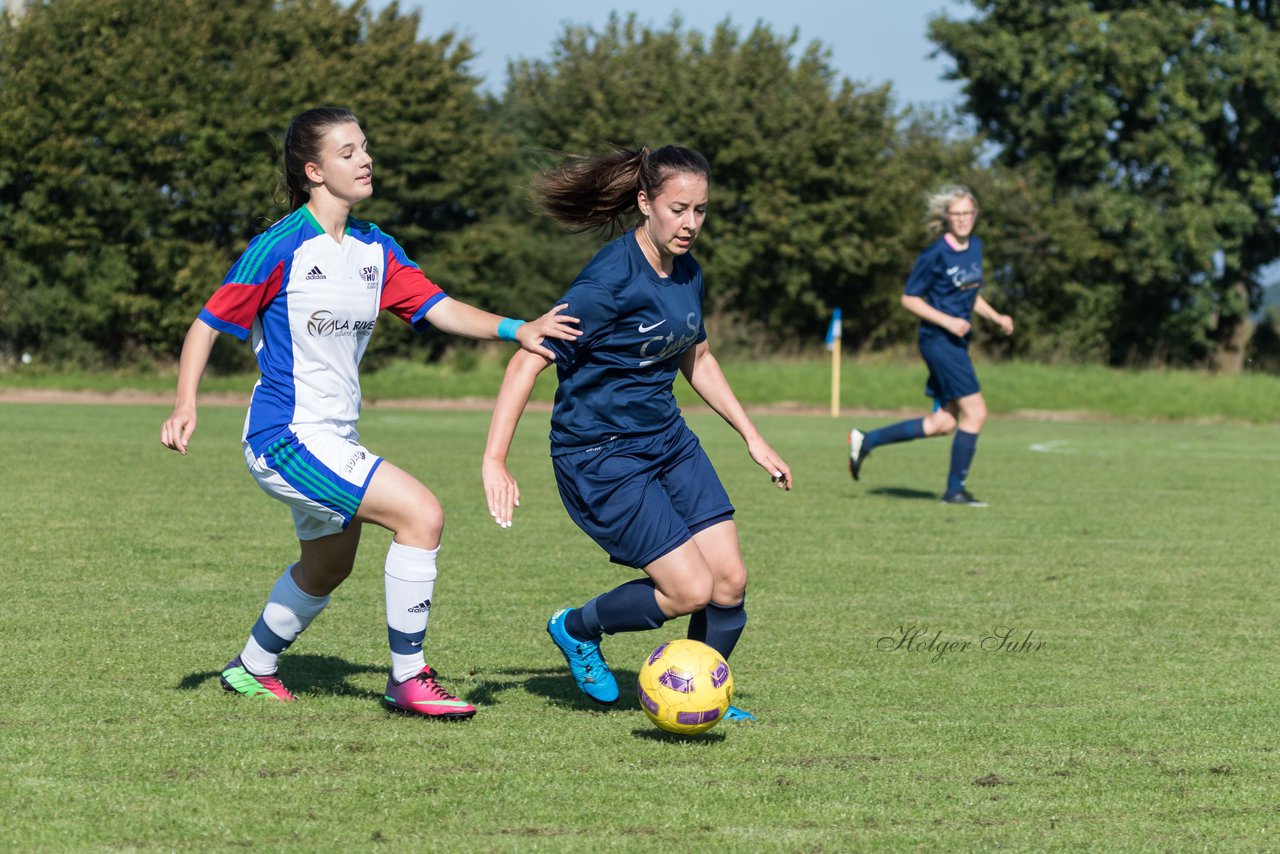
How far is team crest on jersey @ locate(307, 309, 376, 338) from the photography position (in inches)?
194

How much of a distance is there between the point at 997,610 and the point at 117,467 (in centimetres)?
857

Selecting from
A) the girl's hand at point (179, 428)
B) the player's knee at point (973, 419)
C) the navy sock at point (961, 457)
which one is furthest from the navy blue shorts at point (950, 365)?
the girl's hand at point (179, 428)

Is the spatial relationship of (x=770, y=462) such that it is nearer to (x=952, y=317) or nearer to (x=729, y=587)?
(x=729, y=587)

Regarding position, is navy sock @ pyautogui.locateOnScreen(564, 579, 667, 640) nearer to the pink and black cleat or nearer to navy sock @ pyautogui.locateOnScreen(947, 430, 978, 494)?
the pink and black cleat

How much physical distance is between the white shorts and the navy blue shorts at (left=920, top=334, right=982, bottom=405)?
7.89 metres

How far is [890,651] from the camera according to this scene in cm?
639

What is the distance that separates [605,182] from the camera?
5.27 m

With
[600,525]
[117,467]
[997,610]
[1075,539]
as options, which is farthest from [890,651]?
[117,467]

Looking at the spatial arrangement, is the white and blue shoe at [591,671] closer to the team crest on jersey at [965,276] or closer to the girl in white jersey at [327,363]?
the girl in white jersey at [327,363]

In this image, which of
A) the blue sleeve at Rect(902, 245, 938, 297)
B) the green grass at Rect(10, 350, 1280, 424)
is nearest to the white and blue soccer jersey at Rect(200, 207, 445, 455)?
the blue sleeve at Rect(902, 245, 938, 297)

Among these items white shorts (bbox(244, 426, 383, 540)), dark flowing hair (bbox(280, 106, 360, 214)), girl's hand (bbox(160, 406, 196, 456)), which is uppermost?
dark flowing hair (bbox(280, 106, 360, 214))

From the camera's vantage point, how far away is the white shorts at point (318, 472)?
482cm

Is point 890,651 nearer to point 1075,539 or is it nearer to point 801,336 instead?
point 1075,539

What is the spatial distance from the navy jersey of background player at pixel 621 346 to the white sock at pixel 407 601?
62 cm
